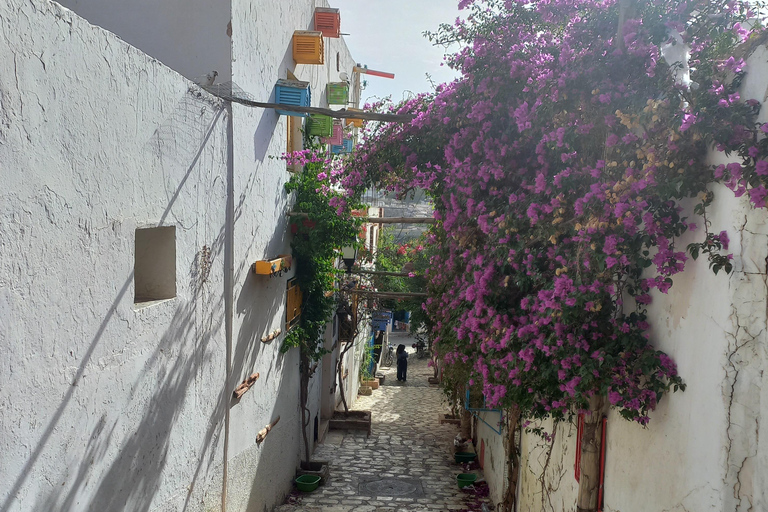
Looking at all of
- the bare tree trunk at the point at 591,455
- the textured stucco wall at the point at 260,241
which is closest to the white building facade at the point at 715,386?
the bare tree trunk at the point at 591,455

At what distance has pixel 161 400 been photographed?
4594 mm

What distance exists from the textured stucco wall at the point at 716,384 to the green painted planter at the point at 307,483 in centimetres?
642

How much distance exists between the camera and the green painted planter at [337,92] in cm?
1191

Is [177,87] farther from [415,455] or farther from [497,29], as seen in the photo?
[415,455]

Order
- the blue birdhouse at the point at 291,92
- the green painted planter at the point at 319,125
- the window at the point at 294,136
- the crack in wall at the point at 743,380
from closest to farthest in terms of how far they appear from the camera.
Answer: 1. the crack in wall at the point at 743,380
2. the blue birdhouse at the point at 291,92
3. the window at the point at 294,136
4. the green painted planter at the point at 319,125

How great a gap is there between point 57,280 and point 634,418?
348cm

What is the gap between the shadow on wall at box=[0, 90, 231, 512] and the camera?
3469 millimetres

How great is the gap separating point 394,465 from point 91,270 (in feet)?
29.0

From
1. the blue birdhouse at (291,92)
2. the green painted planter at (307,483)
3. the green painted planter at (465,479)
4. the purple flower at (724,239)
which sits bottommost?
the green painted planter at (465,479)

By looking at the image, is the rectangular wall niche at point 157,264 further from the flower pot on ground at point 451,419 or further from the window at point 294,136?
the flower pot on ground at point 451,419

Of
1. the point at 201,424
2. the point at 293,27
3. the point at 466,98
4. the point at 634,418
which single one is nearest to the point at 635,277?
the point at 634,418

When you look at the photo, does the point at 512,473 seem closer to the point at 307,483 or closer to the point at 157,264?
the point at 307,483

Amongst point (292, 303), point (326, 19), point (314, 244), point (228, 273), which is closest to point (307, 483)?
point (292, 303)

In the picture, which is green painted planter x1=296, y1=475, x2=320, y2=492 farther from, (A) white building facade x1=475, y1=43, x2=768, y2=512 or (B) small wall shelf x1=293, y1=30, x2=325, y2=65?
(B) small wall shelf x1=293, y1=30, x2=325, y2=65
